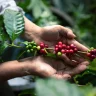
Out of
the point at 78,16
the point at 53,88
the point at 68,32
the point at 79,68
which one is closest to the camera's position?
the point at 53,88

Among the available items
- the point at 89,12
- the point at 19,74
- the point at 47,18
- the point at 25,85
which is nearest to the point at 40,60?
the point at 19,74

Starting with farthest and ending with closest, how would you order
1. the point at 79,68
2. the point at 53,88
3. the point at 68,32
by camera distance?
the point at 68,32 → the point at 79,68 → the point at 53,88

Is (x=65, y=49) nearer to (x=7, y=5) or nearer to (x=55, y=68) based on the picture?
(x=55, y=68)

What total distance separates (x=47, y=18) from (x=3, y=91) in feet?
3.50

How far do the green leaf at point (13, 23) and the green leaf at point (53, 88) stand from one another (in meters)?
0.52

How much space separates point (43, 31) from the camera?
106cm

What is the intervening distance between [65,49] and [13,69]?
187 millimetres

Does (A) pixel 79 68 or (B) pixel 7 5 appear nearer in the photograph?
(A) pixel 79 68

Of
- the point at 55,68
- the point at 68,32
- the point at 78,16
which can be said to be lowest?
the point at 78,16

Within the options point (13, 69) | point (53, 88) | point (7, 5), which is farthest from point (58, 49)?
point (53, 88)

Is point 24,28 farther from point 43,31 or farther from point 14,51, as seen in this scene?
point 14,51

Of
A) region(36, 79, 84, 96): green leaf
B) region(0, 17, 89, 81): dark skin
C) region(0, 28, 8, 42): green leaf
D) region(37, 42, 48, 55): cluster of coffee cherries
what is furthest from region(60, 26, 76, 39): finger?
region(36, 79, 84, 96): green leaf

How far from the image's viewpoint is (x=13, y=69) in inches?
38.4

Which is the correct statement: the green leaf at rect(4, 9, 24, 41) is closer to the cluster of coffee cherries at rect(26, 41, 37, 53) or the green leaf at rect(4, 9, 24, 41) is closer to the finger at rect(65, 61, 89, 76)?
the cluster of coffee cherries at rect(26, 41, 37, 53)
